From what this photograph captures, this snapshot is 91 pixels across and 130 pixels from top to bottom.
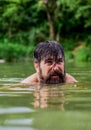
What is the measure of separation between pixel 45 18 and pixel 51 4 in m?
4.63

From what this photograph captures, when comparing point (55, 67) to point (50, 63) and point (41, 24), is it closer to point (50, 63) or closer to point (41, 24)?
point (50, 63)

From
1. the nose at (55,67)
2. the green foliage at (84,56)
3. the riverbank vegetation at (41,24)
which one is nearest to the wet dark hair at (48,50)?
the nose at (55,67)

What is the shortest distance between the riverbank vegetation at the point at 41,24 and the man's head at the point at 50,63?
24617 millimetres

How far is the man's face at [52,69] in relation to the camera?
5629 millimetres

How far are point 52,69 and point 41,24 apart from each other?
2937 centimetres

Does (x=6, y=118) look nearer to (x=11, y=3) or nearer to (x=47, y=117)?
(x=47, y=117)

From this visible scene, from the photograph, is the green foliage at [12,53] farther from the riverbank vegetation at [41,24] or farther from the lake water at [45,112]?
the lake water at [45,112]

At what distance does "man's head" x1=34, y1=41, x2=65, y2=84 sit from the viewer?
5637mm

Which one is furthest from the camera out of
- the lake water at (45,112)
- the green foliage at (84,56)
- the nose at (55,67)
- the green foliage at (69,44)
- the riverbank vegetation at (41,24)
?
the riverbank vegetation at (41,24)

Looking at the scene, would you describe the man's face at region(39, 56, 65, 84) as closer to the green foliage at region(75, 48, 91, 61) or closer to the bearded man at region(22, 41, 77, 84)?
the bearded man at region(22, 41, 77, 84)

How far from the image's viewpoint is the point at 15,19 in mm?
34844

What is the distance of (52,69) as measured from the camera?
5621 mm

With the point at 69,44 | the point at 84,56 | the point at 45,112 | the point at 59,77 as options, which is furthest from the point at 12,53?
the point at 45,112

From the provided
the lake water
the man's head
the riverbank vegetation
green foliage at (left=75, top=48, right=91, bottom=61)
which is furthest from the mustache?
the riverbank vegetation
